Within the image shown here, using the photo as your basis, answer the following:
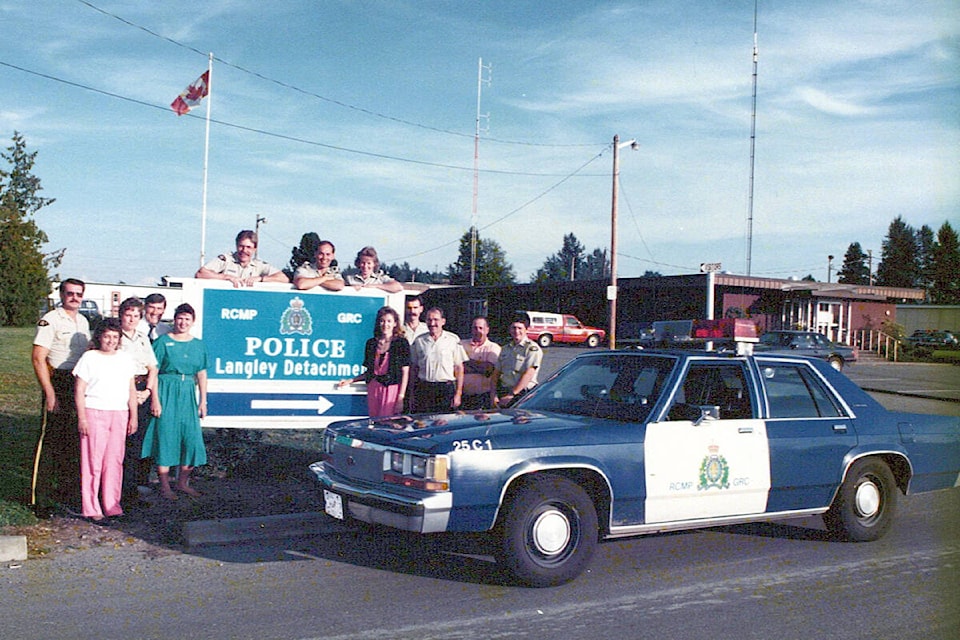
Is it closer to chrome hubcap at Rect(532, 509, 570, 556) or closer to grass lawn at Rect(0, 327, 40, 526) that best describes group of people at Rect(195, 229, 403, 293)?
grass lawn at Rect(0, 327, 40, 526)

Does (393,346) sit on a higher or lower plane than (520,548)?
higher

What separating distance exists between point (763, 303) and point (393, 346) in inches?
1501

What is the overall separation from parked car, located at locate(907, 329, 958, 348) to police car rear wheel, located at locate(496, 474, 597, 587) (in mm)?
48751

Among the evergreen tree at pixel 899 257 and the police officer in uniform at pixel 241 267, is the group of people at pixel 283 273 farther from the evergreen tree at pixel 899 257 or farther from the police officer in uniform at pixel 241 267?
the evergreen tree at pixel 899 257

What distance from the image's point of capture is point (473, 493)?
5.39 m

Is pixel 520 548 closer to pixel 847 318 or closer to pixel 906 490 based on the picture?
pixel 906 490

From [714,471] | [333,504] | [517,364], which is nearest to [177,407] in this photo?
[333,504]

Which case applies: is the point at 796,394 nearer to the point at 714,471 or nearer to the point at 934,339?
the point at 714,471

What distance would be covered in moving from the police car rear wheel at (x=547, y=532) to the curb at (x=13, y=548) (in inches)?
131

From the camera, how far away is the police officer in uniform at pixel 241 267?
864cm

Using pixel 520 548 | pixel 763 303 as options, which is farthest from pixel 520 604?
pixel 763 303

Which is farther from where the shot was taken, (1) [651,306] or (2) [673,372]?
(1) [651,306]

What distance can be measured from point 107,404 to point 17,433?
15.6 feet

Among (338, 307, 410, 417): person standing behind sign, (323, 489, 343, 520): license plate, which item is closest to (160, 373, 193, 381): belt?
(338, 307, 410, 417): person standing behind sign
